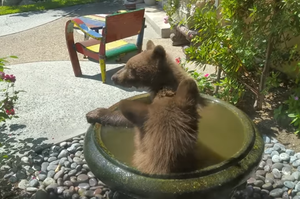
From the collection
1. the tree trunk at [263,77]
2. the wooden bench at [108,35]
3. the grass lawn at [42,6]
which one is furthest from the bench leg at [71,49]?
the grass lawn at [42,6]

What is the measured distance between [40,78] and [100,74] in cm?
116

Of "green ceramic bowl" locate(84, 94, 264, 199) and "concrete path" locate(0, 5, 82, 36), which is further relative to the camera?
"concrete path" locate(0, 5, 82, 36)

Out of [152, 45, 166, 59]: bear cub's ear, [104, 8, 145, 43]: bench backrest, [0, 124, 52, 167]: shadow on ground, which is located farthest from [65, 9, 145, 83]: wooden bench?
[152, 45, 166, 59]: bear cub's ear

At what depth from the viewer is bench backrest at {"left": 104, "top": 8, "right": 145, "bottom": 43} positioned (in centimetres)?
598

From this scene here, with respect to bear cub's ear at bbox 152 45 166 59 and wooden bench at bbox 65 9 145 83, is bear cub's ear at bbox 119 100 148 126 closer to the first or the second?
bear cub's ear at bbox 152 45 166 59

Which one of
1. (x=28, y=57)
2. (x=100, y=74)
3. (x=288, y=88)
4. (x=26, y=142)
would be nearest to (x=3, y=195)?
(x=26, y=142)

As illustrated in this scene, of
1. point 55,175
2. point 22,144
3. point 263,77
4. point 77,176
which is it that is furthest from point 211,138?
point 22,144

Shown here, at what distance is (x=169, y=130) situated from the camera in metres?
2.35

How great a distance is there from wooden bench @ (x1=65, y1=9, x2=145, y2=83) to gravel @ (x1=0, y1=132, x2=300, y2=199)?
2.36 m

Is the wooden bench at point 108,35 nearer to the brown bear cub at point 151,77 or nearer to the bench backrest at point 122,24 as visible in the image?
the bench backrest at point 122,24

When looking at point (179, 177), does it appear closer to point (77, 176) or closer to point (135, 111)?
point (135, 111)

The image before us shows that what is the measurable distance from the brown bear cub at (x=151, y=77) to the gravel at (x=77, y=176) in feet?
3.77

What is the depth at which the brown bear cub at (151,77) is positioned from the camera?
2.79 metres

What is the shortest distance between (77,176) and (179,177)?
6.68ft
